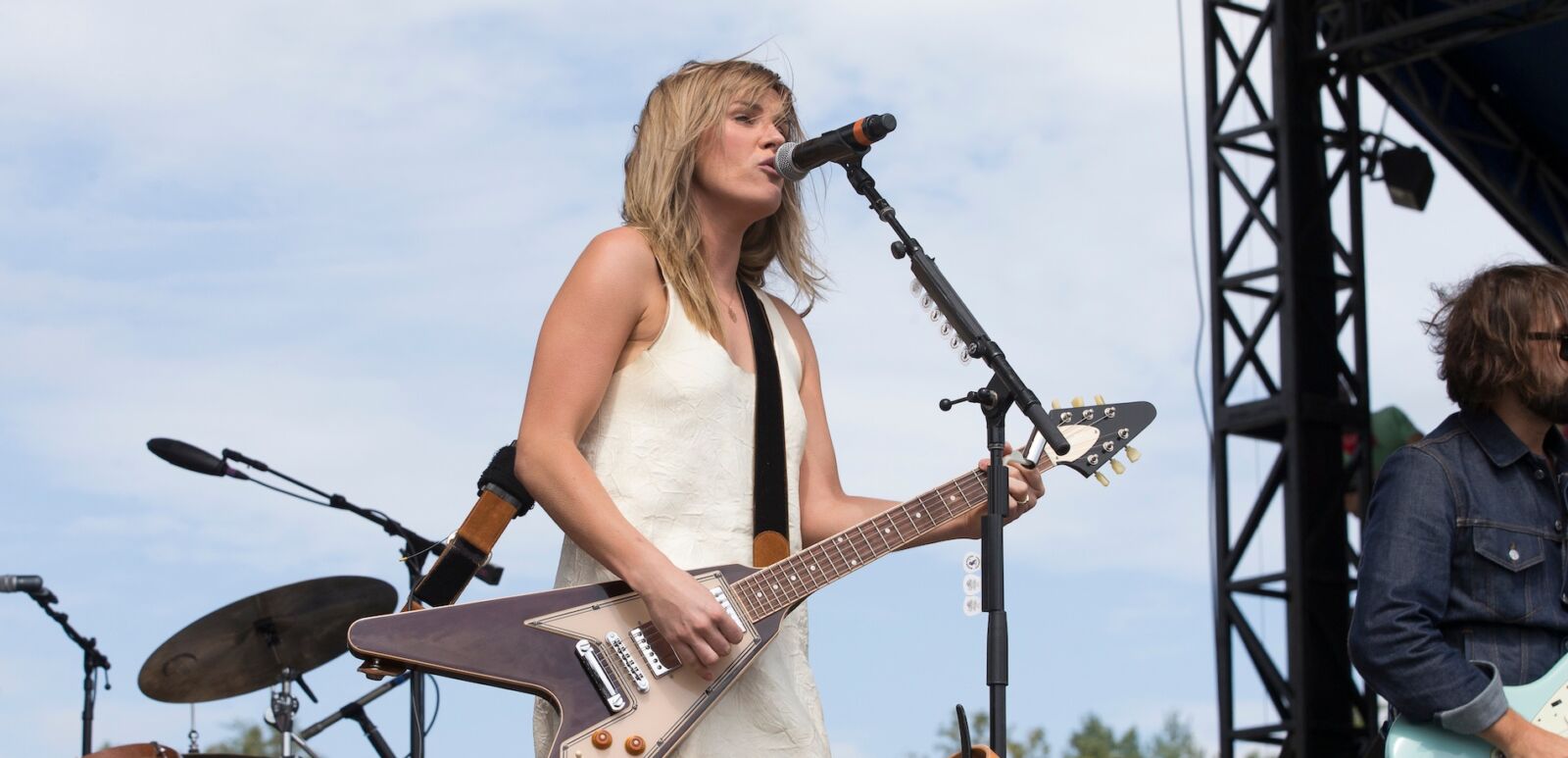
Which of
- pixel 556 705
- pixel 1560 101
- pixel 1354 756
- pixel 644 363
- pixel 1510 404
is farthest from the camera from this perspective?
pixel 1560 101

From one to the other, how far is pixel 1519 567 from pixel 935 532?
1067 mm

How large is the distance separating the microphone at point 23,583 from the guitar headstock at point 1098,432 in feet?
9.39

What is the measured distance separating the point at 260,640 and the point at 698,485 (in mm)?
2589

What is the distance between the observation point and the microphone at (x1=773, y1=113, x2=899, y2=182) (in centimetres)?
285

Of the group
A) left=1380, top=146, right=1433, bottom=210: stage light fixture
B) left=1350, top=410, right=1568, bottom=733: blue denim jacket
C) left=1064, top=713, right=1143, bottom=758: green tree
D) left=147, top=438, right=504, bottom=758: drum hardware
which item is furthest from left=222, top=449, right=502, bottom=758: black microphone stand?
left=1064, top=713, right=1143, bottom=758: green tree

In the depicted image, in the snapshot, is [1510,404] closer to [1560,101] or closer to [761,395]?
[761,395]

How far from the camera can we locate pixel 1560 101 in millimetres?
7500

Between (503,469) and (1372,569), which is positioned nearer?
(1372,569)

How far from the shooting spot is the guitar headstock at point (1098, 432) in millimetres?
2941

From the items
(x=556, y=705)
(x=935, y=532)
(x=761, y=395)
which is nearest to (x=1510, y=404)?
(x=935, y=532)

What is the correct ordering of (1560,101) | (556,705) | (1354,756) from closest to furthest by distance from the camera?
(556,705)
(1354,756)
(1560,101)

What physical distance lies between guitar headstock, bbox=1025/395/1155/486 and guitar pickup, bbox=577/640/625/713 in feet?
2.83

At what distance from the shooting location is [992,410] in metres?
2.79

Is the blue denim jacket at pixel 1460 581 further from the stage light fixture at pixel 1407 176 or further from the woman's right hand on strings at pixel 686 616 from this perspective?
the stage light fixture at pixel 1407 176
